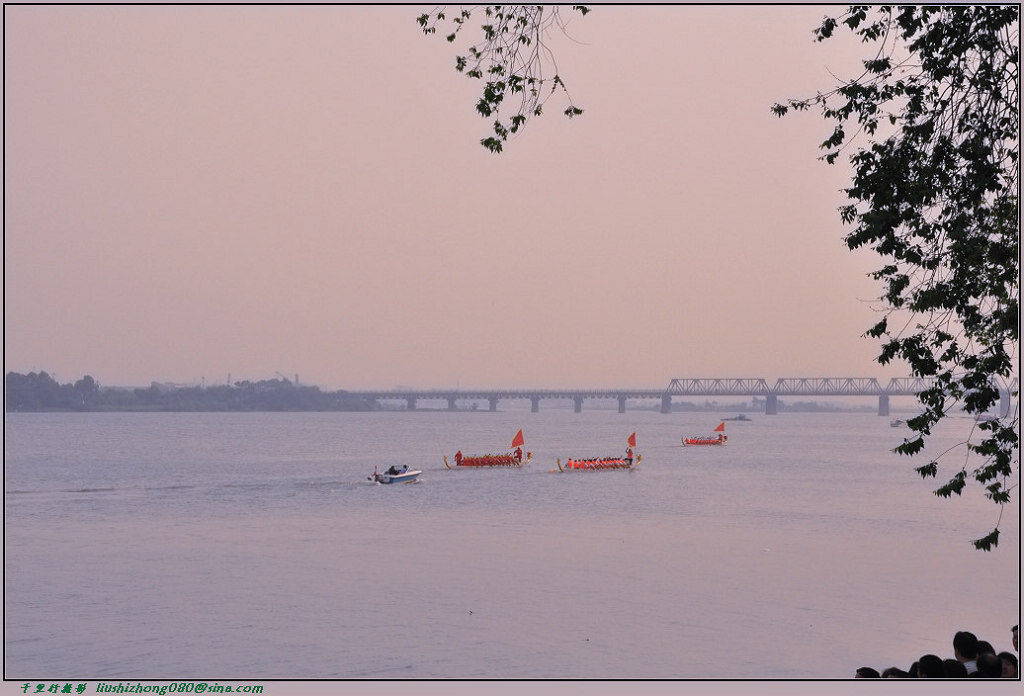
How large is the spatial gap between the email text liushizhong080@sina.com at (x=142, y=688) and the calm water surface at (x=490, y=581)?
341cm

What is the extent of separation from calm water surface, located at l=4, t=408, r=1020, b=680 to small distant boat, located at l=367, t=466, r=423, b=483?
1.78m

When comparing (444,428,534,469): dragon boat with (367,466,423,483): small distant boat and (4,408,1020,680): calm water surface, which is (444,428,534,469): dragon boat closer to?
(367,466,423,483): small distant boat

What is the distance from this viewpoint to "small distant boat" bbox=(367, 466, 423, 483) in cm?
5656

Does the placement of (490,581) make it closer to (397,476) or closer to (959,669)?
(959,669)

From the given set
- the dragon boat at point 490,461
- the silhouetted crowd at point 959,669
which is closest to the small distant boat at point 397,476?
the dragon boat at point 490,461

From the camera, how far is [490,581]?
86.4 ft

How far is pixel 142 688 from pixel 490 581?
13.2 meters

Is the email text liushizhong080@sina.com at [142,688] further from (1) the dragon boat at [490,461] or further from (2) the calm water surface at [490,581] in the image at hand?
(1) the dragon boat at [490,461]

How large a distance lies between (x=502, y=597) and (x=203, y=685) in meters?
11.3

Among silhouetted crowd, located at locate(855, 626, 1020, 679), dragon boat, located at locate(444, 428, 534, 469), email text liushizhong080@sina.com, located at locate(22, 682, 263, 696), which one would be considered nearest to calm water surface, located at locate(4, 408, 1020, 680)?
silhouetted crowd, located at locate(855, 626, 1020, 679)

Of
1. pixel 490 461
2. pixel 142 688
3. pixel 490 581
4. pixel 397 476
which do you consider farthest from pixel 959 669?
pixel 490 461

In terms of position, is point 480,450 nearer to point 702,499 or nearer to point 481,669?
point 702,499

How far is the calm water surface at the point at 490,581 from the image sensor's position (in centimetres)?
1916

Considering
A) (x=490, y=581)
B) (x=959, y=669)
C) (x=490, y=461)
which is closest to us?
(x=959, y=669)
